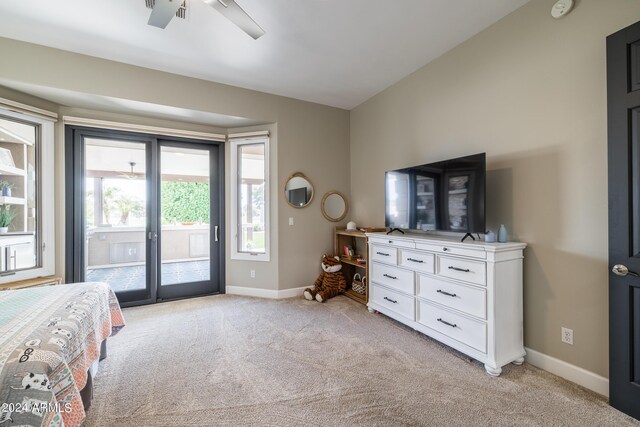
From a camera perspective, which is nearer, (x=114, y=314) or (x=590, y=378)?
(x=590, y=378)

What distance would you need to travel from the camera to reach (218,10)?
1693 millimetres

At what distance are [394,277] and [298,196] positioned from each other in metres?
1.81

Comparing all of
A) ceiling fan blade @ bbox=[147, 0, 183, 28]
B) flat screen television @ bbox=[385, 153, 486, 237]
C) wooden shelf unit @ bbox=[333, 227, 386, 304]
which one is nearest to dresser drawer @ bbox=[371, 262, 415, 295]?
flat screen television @ bbox=[385, 153, 486, 237]

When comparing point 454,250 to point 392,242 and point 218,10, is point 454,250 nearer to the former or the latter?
point 392,242

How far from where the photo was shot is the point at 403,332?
8.61ft

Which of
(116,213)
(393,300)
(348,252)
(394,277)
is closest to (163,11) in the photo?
(116,213)

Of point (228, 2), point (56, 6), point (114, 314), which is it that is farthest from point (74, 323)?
point (56, 6)

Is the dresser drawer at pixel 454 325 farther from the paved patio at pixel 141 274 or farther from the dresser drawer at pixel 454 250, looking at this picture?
the paved patio at pixel 141 274

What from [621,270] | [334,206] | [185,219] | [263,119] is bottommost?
[621,270]

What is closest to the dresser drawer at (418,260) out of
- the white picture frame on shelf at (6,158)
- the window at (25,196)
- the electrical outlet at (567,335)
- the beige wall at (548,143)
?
the beige wall at (548,143)

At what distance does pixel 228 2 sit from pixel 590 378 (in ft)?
11.2

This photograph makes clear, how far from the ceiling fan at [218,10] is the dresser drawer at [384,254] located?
7.64 ft

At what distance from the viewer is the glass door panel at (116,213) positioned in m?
3.29

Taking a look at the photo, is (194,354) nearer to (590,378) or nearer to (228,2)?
(228,2)
